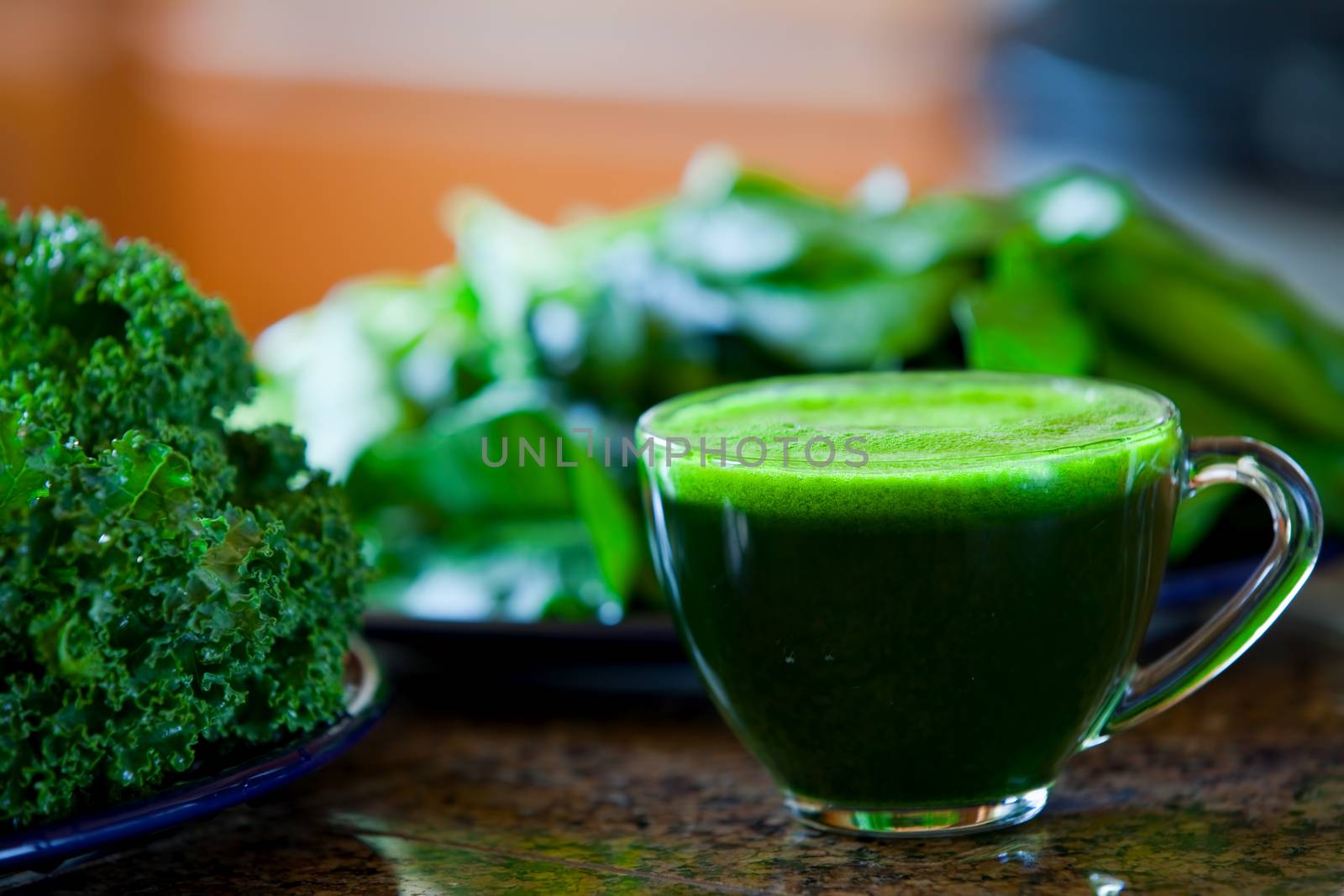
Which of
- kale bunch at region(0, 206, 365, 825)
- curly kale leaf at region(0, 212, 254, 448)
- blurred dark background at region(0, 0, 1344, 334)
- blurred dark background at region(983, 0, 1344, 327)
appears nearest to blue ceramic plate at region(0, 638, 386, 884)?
kale bunch at region(0, 206, 365, 825)

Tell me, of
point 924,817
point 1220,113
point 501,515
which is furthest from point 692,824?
point 1220,113

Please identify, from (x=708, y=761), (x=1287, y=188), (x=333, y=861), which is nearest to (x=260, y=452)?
(x=333, y=861)

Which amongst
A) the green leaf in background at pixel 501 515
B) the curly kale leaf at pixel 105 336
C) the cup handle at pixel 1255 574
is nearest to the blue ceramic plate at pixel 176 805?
the curly kale leaf at pixel 105 336

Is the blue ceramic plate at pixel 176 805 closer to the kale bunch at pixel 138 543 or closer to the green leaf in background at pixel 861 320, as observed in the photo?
the kale bunch at pixel 138 543

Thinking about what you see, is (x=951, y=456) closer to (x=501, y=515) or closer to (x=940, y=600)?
(x=940, y=600)

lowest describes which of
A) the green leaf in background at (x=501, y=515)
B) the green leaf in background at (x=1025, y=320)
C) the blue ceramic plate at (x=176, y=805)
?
the blue ceramic plate at (x=176, y=805)

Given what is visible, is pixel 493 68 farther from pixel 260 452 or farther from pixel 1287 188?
pixel 260 452

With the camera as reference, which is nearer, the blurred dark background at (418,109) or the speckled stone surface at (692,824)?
the speckled stone surface at (692,824)
